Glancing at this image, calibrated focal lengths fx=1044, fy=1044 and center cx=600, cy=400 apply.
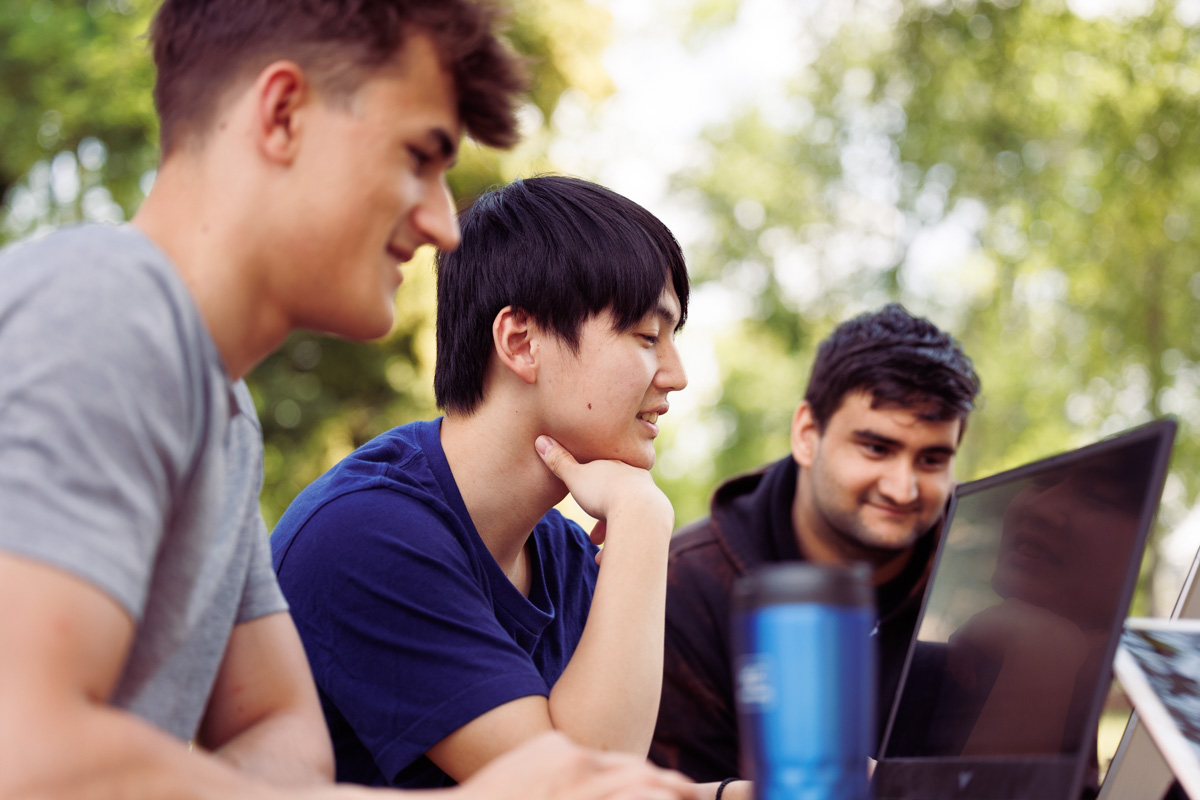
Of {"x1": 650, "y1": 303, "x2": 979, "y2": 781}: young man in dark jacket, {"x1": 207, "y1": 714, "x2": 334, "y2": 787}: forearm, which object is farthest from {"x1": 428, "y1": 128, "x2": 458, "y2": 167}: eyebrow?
{"x1": 650, "y1": 303, "x2": 979, "y2": 781}: young man in dark jacket

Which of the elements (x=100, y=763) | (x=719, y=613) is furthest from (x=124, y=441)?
(x=719, y=613)

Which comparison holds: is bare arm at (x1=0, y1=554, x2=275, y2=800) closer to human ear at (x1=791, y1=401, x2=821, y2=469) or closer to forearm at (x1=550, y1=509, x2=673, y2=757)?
forearm at (x1=550, y1=509, x2=673, y2=757)

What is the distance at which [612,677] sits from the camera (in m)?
1.63

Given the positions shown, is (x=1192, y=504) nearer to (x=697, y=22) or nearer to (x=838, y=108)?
(x=838, y=108)

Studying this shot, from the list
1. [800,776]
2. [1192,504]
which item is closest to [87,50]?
[800,776]

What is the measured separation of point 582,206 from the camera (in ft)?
7.29

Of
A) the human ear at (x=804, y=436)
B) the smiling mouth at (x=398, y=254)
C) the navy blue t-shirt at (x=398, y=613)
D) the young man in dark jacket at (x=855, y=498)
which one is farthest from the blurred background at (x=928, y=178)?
the smiling mouth at (x=398, y=254)

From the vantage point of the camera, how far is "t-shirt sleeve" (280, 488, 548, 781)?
1.60m

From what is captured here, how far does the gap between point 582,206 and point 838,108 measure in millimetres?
12845

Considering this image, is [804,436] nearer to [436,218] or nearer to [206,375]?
[436,218]

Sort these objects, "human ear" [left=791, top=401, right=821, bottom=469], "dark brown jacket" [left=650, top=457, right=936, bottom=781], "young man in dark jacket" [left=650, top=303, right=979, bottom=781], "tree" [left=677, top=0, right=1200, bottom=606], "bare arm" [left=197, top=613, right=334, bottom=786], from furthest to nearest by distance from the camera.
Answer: "tree" [left=677, top=0, right=1200, bottom=606] < "human ear" [left=791, top=401, right=821, bottom=469] < "young man in dark jacket" [left=650, top=303, right=979, bottom=781] < "dark brown jacket" [left=650, top=457, right=936, bottom=781] < "bare arm" [left=197, top=613, right=334, bottom=786]

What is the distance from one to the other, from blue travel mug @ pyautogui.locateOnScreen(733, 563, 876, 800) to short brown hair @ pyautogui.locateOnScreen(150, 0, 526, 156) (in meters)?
0.78

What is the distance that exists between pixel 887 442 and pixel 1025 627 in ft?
7.54

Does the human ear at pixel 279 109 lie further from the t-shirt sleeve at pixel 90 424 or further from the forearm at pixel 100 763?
the forearm at pixel 100 763
